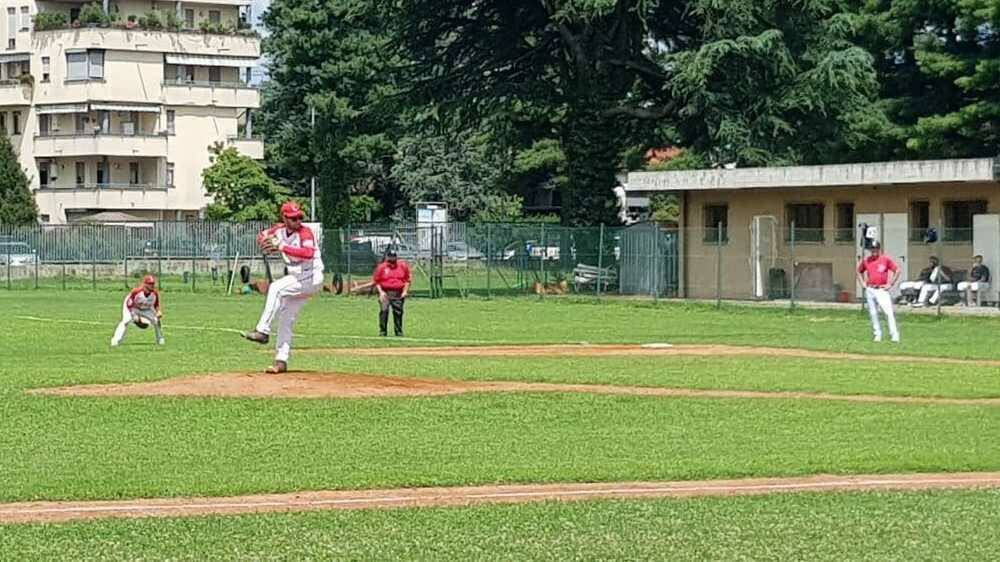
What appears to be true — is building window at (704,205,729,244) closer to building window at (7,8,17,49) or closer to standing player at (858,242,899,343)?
standing player at (858,242,899,343)

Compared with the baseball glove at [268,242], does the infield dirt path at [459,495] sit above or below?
below

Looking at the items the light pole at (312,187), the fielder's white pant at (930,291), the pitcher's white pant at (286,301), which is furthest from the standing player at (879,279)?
the light pole at (312,187)

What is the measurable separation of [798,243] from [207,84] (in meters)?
52.1

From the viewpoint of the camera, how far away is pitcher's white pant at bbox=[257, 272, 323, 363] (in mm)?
20594

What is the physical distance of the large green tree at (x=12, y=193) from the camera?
86.4 metres

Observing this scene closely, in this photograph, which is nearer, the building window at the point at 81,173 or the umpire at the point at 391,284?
the umpire at the point at 391,284

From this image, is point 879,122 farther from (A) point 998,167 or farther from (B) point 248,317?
(B) point 248,317

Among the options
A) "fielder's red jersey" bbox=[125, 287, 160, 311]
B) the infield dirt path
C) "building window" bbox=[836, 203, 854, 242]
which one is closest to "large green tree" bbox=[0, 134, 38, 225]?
"building window" bbox=[836, 203, 854, 242]

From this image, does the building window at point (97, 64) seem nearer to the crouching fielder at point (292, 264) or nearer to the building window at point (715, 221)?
the building window at point (715, 221)

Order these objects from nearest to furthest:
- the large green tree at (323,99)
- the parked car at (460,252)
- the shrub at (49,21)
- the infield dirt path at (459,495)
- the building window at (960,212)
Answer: the infield dirt path at (459,495)
the building window at (960,212)
the parked car at (460,252)
the large green tree at (323,99)
the shrub at (49,21)

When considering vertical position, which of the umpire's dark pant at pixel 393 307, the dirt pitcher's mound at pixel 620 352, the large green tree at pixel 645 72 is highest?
the large green tree at pixel 645 72

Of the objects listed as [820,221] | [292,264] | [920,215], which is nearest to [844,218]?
[820,221]

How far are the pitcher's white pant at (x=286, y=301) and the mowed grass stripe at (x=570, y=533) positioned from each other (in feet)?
28.2

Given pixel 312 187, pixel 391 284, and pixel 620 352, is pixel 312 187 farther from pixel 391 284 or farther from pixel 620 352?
pixel 620 352
